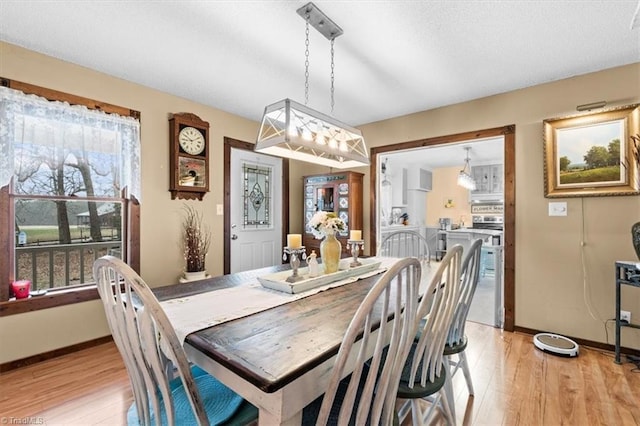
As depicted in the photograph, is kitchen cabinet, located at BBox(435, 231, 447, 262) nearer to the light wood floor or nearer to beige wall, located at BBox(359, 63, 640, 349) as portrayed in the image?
beige wall, located at BBox(359, 63, 640, 349)

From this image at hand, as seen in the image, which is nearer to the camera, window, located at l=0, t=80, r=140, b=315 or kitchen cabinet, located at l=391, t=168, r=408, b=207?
window, located at l=0, t=80, r=140, b=315

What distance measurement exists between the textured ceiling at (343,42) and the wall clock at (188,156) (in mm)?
382

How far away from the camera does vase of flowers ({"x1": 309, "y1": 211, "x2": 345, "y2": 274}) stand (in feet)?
6.02

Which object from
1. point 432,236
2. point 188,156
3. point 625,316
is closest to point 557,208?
point 625,316

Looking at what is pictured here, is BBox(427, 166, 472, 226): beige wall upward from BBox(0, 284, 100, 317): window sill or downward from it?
upward

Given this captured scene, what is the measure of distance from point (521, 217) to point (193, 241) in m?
3.36

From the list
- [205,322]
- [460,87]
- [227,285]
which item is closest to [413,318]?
[205,322]

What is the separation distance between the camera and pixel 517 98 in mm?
2912

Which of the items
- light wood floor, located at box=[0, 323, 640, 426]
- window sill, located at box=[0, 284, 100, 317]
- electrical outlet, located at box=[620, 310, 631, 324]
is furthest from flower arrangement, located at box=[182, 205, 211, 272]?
electrical outlet, located at box=[620, 310, 631, 324]

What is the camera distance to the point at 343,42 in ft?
6.87

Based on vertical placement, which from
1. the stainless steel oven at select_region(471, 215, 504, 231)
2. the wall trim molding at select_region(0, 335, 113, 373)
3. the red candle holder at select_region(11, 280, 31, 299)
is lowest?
the wall trim molding at select_region(0, 335, 113, 373)

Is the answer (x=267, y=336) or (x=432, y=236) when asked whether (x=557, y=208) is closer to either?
(x=267, y=336)

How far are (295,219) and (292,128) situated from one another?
291 centimetres

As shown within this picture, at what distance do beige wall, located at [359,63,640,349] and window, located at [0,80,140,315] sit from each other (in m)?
3.57
